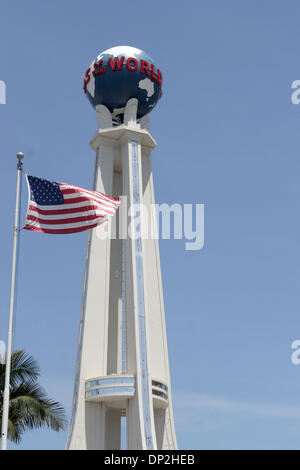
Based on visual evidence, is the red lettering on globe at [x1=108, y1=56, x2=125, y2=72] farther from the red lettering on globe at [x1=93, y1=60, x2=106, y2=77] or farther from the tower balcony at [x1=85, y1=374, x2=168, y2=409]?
the tower balcony at [x1=85, y1=374, x2=168, y2=409]

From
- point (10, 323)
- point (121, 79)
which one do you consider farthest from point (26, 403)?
point (121, 79)

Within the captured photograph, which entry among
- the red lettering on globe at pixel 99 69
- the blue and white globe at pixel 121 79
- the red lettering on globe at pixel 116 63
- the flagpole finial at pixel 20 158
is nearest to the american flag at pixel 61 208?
the flagpole finial at pixel 20 158

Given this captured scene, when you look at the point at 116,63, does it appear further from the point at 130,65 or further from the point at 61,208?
the point at 61,208

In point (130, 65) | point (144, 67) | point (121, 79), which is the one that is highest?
point (144, 67)

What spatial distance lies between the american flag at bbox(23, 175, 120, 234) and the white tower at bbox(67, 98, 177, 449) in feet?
36.4

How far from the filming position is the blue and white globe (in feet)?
168

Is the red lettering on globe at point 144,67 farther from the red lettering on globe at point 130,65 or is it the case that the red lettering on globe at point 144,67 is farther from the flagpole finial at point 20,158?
the flagpole finial at point 20,158

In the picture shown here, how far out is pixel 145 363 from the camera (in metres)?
44.9

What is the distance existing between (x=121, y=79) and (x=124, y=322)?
17.1 m

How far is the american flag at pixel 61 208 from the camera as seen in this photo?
34.5 meters

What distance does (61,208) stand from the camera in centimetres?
3559

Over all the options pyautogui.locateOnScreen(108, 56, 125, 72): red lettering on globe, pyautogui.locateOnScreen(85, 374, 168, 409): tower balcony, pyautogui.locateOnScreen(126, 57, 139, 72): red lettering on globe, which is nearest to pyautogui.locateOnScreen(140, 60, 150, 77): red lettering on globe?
pyautogui.locateOnScreen(126, 57, 139, 72): red lettering on globe
